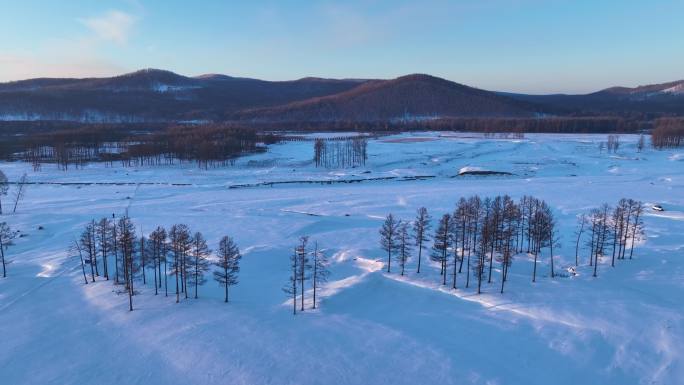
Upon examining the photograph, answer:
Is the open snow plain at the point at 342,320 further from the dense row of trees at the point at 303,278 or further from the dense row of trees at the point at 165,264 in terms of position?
the dense row of trees at the point at 165,264

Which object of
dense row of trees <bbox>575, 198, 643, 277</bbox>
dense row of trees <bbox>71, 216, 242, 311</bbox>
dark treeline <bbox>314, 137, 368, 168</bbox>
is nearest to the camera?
dense row of trees <bbox>71, 216, 242, 311</bbox>

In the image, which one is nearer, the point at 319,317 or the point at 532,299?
the point at 319,317

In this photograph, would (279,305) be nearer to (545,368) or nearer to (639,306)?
(545,368)

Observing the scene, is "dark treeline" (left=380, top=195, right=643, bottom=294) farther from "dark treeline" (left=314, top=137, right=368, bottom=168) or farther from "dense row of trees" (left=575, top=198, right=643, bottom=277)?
"dark treeline" (left=314, top=137, right=368, bottom=168)

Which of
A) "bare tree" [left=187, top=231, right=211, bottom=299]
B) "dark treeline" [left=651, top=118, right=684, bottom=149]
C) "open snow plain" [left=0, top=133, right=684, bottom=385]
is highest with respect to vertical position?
"dark treeline" [left=651, top=118, right=684, bottom=149]

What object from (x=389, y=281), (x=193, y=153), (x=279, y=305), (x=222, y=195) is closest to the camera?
(x=279, y=305)

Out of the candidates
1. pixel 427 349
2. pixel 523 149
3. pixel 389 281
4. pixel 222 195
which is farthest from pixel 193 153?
pixel 427 349

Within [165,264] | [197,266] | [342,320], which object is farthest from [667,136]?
[165,264]

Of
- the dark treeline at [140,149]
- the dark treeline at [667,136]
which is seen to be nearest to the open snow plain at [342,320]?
the dark treeline at [140,149]

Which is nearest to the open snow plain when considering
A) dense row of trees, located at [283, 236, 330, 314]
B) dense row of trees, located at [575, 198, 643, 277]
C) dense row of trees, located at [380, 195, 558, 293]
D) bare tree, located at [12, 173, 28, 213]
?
dense row of trees, located at [283, 236, 330, 314]
